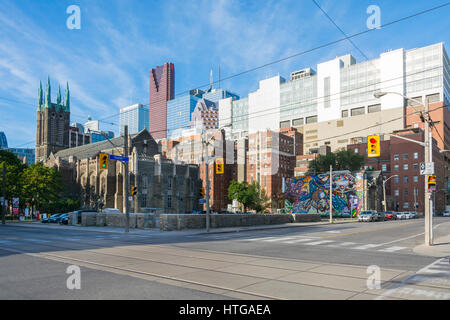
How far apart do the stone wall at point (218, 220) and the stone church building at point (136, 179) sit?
40.5 metres

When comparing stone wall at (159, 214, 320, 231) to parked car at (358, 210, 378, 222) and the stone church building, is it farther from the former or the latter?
the stone church building

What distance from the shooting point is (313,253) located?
14.9 metres

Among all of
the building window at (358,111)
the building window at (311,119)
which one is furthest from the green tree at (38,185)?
the building window at (358,111)

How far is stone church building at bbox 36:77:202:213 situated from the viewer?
81.6 metres

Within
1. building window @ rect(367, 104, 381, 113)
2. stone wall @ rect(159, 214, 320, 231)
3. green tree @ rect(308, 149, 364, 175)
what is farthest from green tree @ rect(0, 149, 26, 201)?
building window @ rect(367, 104, 381, 113)

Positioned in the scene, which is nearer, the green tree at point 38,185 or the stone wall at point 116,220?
the stone wall at point 116,220

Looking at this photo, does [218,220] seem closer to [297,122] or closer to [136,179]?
[136,179]

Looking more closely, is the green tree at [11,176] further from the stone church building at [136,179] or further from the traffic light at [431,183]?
the traffic light at [431,183]

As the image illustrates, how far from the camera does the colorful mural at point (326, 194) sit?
66688 millimetres

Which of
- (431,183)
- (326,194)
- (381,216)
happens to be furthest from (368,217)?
(431,183)

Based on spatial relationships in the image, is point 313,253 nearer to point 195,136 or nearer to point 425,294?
point 425,294

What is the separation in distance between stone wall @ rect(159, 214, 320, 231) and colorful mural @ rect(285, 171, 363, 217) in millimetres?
26717

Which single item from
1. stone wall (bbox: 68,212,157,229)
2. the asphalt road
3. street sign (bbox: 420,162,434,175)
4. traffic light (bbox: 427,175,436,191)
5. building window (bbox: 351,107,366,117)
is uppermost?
building window (bbox: 351,107,366,117)

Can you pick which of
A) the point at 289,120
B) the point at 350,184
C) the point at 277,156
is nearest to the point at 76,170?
the point at 277,156
